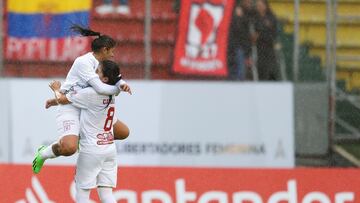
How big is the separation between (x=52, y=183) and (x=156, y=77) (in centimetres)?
264

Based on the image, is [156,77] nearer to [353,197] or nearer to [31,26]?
[31,26]

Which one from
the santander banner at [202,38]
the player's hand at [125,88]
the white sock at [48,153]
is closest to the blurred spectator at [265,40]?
the santander banner at [202,38]

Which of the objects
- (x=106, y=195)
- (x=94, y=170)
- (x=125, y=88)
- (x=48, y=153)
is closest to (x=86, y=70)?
(x=125, y=88)

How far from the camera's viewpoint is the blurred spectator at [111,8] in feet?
51.5

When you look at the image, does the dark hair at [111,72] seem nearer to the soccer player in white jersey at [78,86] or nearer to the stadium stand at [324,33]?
the soccer player in white jersey at [78,86]

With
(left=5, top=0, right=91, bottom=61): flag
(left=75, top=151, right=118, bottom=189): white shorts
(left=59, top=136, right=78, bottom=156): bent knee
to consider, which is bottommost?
(left=75, top=151, right=118, bottom=189): white shorts

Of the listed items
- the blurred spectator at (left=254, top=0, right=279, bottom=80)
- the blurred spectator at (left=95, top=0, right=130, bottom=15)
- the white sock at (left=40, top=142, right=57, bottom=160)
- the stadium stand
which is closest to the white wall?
the blurred spectator at (left=254, top=0, right=279, bottom=80)

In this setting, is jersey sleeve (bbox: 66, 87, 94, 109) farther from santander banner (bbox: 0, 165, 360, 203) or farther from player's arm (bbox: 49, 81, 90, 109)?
santander banner (bbox: 0, 165, 360, 203)

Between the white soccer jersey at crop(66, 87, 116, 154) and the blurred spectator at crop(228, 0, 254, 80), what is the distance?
411 cm

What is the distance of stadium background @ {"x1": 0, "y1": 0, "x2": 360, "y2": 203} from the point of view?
15414 mm

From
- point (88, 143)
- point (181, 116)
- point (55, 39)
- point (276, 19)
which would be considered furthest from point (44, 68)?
point (88, 143)

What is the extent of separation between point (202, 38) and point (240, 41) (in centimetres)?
43

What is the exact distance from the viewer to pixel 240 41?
1598cm

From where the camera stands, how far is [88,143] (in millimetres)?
11898
